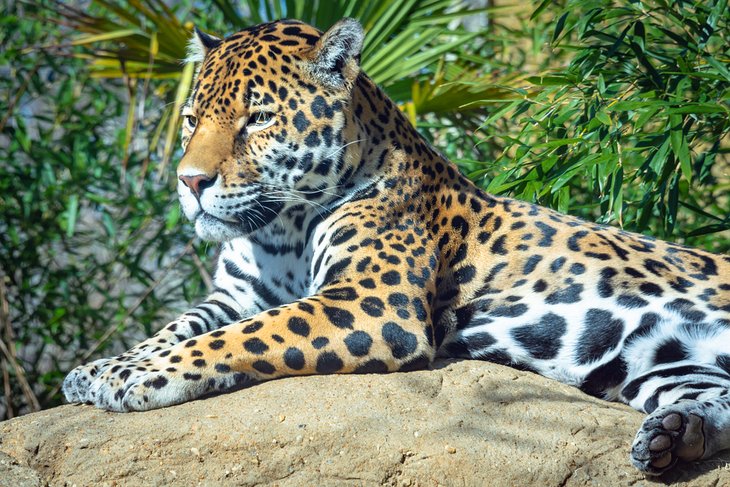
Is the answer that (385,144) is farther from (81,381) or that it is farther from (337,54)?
(81,381)

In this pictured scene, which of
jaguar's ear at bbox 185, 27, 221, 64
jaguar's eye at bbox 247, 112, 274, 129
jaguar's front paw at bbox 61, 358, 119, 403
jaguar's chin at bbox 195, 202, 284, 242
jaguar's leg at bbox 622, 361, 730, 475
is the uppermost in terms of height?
jaguar's ear at bbox 185, 27, 221, 64

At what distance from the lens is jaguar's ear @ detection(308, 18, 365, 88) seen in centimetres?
593

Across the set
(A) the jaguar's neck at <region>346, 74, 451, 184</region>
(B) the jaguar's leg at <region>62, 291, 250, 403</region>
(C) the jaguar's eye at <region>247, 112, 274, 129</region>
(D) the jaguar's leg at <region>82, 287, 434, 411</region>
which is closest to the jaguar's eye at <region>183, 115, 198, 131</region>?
(C) the jaguar's eye at <region>247, 112, 274, 129</region>

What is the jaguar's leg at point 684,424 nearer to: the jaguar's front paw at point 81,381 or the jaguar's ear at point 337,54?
the jaguar's ear at point 337,54

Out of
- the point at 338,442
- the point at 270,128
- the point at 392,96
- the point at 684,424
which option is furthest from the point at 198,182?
the point at 392,96

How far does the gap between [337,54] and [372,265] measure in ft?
4.41

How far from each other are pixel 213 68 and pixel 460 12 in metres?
4.40

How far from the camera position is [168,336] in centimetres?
611

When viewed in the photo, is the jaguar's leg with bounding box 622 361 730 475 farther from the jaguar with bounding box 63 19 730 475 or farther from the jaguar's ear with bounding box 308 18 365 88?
the jaguar's ear with bounding box 308 18 365 88

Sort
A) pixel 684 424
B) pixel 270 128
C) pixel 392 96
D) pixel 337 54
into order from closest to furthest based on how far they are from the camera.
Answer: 1. pixel 684 424
2. pixel 270 128
3. pixel 337 54
4. pixel 392 96

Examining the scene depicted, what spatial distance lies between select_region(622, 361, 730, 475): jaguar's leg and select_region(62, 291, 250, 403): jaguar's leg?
2742 millimetres

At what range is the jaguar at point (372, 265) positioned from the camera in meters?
5.26

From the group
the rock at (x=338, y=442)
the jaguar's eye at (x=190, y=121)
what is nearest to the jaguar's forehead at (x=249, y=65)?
the jaguar's eye at (x=190, y=121)

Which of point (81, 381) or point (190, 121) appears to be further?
point (190, 121)
